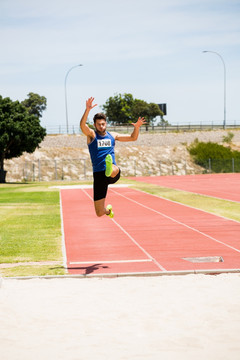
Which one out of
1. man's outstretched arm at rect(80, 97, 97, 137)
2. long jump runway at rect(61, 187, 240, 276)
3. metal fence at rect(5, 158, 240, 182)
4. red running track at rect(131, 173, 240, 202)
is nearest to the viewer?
man's outstretched arm at rect(80, 97, 97, 137)

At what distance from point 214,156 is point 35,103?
160ft

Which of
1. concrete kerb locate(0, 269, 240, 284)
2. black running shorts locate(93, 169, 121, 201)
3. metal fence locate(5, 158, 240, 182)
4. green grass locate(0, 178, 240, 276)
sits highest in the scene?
black running shorts locate(93, 169, 121, 201)

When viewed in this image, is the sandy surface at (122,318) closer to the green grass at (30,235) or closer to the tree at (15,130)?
the green grass at (30,235)

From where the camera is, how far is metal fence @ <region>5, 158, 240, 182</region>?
61.3 metres

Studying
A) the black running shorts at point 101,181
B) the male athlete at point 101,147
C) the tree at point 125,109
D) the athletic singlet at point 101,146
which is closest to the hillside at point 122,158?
the tree at point 125,109

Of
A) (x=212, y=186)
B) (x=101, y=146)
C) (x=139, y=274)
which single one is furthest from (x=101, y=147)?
(x=212, y=186)

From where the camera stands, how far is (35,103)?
10862 centimetres

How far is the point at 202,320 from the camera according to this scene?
5.93 meters

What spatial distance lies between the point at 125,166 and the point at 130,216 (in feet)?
158

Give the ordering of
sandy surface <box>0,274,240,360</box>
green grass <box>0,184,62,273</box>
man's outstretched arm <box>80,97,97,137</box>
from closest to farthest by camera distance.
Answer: sandy surface <box>0,274,240,360</box>
man's outstretched arm <box>80,97,97,137</box>
green grass <box>0,184,62,273</box>

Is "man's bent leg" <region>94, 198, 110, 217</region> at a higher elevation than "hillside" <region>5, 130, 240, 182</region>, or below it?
higher

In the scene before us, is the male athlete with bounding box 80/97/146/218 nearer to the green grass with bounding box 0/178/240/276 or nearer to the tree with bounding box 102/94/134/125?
the green grass with bounding box 0/178/240/276

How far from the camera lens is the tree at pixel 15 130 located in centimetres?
4731

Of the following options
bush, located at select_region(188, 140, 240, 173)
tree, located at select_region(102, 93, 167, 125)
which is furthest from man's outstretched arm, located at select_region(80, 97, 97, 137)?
tree, located at select_region(102, 93, 167, 125)
